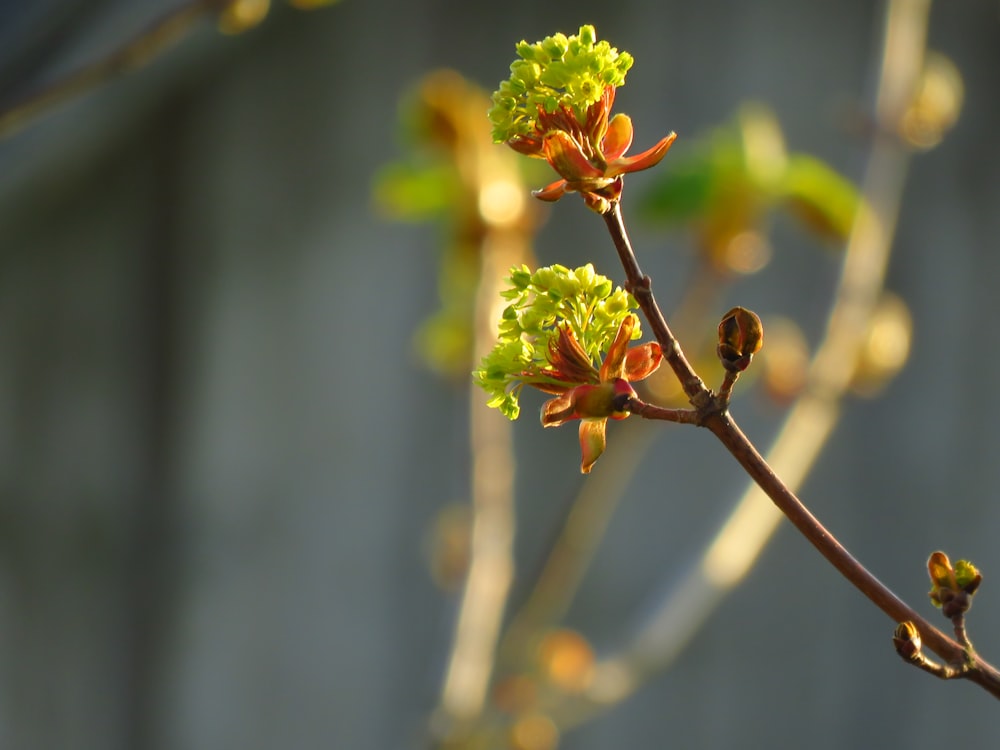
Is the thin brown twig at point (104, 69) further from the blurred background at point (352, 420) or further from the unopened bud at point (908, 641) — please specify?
the blurred background at point (352, 420)

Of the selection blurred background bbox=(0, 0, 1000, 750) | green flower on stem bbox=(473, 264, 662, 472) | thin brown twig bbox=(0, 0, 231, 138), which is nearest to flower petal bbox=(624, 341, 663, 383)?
green flower on stem bbox=(473, 264, 662, 472)

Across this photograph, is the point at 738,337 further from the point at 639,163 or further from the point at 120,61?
the point at 120,61

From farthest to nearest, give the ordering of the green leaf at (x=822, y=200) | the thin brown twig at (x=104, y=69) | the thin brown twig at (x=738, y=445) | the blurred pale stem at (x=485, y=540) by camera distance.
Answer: the green leaf at (x=822, y=200) < the blurred pale stem at (x=485, y=540) < the thin brown twig at (x=104, y=69) < the thin brown twig at (x=738, y=445)

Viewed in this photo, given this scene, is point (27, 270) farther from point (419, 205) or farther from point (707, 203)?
point (707, 203)

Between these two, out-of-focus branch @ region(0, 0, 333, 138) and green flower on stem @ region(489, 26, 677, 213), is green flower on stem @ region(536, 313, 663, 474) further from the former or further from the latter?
out-of-focus branch @ region(0, 0, 333, 138)

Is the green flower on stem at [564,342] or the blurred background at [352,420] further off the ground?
the blurred background at [352,420]

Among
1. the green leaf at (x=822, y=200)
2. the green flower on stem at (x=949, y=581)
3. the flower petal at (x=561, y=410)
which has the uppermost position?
the green leaf at (x=822, y=200)

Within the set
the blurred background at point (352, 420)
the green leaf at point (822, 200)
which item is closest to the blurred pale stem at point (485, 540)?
the green leaf at point (822, 200)
